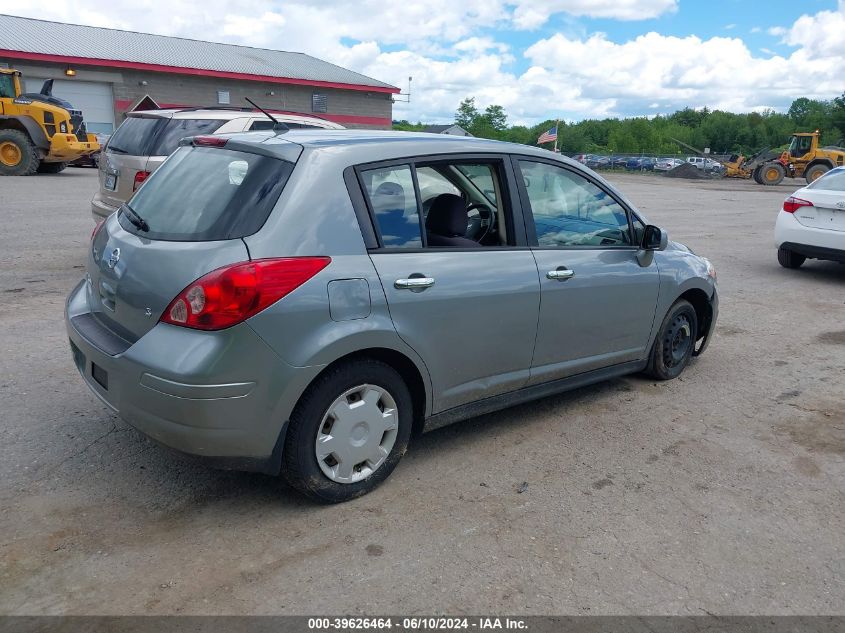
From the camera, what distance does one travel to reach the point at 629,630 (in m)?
2.79

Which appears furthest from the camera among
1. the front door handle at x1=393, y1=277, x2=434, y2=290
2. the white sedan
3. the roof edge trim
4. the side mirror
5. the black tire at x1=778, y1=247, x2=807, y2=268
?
the roof edge trim

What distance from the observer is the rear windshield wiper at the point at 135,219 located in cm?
366

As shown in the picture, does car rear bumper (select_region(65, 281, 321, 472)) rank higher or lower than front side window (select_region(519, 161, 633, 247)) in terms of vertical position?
lower

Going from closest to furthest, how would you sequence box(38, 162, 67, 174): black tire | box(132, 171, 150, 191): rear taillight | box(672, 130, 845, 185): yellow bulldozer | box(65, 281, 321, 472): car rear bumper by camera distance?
box(65, 281, 321, 472): car rear bumper < box(132, 171, 150, 191): rear taillight < box(38, 162, 67, 174): black tire < box(672, 130, 845, 185): yellow bulldozer

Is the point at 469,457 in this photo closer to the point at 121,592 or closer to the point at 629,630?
the point at 629,630

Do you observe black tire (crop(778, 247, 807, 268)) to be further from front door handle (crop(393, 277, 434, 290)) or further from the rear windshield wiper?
the rear windshield wiper

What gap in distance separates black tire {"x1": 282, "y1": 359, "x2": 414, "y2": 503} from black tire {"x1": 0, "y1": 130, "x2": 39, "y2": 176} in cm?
1983

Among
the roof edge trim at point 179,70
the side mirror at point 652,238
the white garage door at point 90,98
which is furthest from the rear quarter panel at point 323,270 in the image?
the white garage door at point 90,98

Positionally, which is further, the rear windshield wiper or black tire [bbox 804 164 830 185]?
black tire [bbox 804 164 830 185]

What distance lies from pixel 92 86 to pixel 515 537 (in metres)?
36.5

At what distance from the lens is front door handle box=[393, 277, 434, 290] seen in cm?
354

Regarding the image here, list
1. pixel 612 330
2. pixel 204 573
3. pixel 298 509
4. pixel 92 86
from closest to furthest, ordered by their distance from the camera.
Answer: pixel 204 573
pixel 298 509
pixel 612 330
pixel 92 86

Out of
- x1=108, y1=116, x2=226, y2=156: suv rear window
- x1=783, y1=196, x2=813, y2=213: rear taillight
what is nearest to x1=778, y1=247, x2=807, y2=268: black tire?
x1=783, y1=196, x2=813, y2=213: rear taillight

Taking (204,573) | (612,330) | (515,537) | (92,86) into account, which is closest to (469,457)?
(515,537)
